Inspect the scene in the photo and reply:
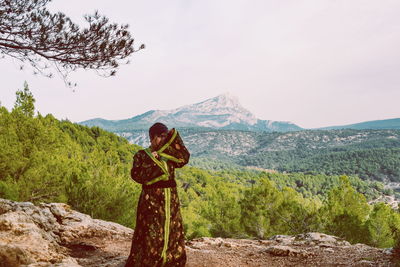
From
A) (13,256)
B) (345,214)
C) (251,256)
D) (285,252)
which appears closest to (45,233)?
(13,256)

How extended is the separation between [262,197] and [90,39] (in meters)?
14.1

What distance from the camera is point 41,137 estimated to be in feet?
42.8

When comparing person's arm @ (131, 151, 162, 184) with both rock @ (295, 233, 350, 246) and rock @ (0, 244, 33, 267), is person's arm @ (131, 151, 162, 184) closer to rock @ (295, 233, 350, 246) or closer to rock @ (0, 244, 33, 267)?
rock @ (0, 244, 33, 267)

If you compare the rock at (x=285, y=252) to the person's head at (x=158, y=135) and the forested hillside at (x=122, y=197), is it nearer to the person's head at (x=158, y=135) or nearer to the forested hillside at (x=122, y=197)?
the forested hillside at (x=122, y=197)

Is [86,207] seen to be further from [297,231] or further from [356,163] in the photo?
[356,163]

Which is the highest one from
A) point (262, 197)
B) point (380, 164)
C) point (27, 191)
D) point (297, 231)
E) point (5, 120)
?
point (5, 120)

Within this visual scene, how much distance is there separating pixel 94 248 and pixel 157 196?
354 cm

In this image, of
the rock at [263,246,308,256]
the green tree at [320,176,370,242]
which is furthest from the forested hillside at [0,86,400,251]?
the rock at [263,246,308,256]

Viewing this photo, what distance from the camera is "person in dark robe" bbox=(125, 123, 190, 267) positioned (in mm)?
3473

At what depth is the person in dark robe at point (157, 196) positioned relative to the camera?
3.47 m

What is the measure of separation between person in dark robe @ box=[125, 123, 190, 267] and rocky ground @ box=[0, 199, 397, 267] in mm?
1639

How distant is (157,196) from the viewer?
353 cm

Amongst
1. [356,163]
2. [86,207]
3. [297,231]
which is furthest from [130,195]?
[356,163]

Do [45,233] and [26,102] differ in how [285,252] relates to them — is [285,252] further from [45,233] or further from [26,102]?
[26,102]
